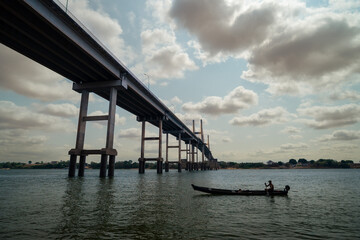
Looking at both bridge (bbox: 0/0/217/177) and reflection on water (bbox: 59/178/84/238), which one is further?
bridge (bbox: 0/0/217/177)

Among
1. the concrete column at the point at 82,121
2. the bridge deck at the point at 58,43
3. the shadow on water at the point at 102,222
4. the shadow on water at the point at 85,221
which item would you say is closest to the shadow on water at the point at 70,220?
the shadow on water at the point at 85,221

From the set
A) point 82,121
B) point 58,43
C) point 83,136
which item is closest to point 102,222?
point 58,43

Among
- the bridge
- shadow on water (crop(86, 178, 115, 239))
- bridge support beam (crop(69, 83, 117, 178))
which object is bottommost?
shadow on water (crop(86, 178, 115, 239))

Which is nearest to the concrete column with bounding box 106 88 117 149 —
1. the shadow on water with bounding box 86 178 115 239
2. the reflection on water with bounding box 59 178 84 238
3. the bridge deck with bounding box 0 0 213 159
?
the bridge deck with bounding box 0 0 213 159

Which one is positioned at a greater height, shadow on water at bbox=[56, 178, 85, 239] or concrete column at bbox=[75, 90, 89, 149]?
concrete column at bbox=[75, 90, 89, 149]

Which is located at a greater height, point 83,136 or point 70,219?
point 83,136

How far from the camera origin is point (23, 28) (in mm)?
26172

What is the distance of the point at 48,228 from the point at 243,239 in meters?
7.99

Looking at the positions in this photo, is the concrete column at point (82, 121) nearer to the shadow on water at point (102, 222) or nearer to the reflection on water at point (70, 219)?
the reflection on water at point (70, 219)

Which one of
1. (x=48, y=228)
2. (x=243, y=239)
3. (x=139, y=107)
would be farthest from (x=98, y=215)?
(x=139, y=107)

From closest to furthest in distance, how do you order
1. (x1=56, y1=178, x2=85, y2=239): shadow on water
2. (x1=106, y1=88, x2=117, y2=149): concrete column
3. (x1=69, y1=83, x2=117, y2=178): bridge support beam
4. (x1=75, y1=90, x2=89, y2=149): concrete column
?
(x1=56, y1=178, x2=85, y2=239): shadow on water → (x1=69, y1=83, x2=117, y2=178): bridge support beam → (x1=106, y1=88, x2=117, y2=149): concrete column → (x1=75, y1=90, x2=89, y2=149): concrete column

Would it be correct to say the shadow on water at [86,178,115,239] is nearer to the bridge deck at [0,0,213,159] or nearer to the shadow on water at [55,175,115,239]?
the shadow on water at [55,175,115,239]

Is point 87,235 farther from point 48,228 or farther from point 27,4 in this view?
point 27,4

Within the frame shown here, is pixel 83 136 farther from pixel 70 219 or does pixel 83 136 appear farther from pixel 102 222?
pixel 102 222
